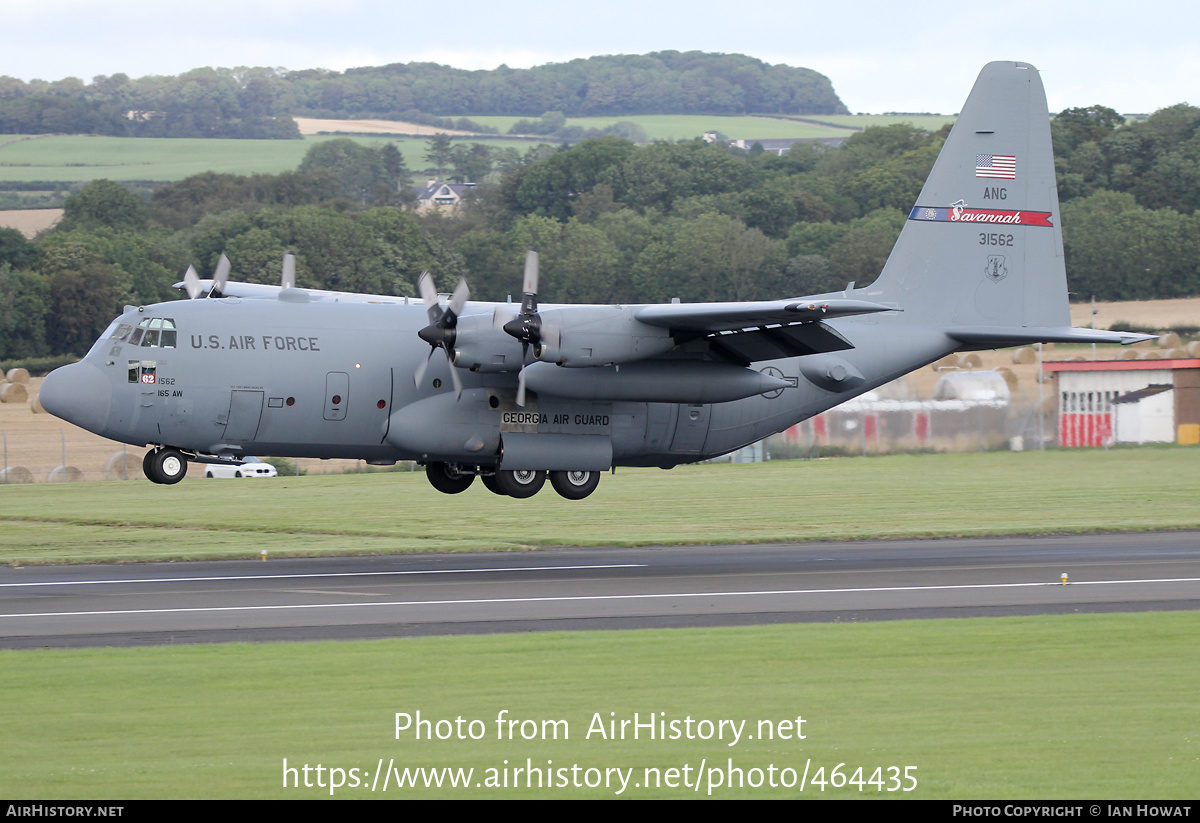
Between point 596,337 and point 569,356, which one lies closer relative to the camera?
point 569,356

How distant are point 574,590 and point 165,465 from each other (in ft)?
27.9

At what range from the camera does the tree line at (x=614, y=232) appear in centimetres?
8769

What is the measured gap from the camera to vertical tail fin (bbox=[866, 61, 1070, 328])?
30625mm

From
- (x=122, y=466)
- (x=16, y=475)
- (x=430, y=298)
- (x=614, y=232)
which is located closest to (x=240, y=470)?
(x=122, y=466)

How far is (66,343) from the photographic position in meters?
82.2

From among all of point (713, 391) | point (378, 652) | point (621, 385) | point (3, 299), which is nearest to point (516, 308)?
point (621, 385)

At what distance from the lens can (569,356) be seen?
24672 millimetres

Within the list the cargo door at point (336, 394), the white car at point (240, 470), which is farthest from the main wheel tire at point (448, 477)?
the white car at point (240, 470)

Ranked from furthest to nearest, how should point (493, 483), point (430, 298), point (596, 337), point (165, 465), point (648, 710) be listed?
point (493, 483) → point (430, 298) → point (165, 465) → point (596, 337) → point (648, 710)

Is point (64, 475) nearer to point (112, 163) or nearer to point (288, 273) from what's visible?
point (288, 273)

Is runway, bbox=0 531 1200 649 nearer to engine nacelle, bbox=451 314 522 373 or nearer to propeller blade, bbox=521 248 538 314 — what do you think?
engine nacelle, bbox=451 314 522 373

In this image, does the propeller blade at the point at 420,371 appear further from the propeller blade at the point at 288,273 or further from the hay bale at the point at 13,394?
the hay bale at the point at 13,394

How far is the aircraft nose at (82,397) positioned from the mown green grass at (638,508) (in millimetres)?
4813

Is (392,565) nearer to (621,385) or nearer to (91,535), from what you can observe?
(621,385)
